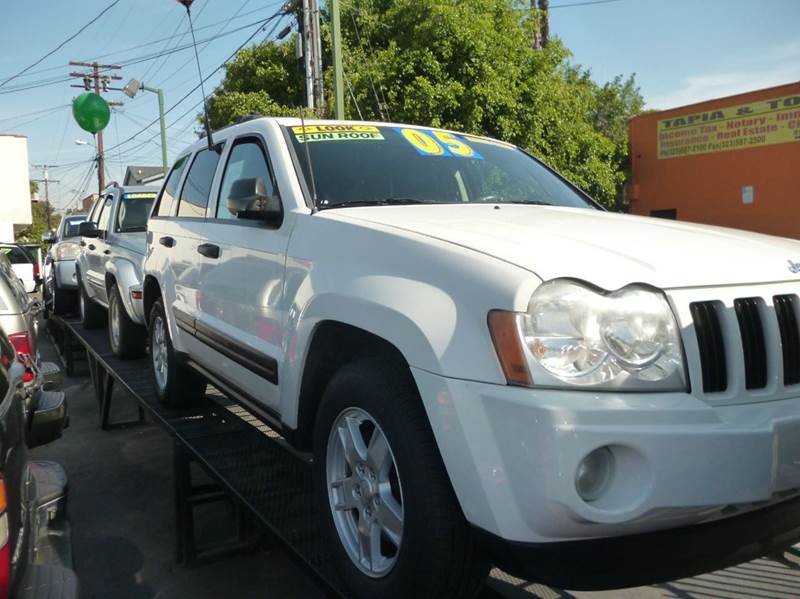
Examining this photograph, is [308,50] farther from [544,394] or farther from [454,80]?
[544,394]

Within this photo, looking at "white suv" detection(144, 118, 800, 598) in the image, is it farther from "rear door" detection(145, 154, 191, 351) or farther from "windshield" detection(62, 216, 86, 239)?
"windshield" detection(62, 216, 86, 239)

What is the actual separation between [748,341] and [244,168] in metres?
2.65

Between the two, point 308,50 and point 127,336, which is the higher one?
point 308,50

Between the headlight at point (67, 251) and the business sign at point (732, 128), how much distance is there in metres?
13.5

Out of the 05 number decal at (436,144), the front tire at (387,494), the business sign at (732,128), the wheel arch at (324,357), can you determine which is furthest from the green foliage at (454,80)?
the front tire at (387,494)

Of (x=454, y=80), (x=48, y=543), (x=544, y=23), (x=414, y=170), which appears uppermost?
(x=544, y=23)

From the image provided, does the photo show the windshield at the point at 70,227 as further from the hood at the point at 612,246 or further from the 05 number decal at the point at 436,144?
the hood at the point at 612,246

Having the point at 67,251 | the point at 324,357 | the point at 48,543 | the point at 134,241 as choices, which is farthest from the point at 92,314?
the point at 48,543

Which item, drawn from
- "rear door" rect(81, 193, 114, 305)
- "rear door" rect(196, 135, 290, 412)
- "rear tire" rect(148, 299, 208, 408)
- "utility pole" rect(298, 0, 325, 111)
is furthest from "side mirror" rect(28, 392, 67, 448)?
"utility pole" rect(298, 0, 325, 111)

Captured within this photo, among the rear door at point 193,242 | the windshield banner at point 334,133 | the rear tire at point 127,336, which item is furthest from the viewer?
the rear tire at point 127,336

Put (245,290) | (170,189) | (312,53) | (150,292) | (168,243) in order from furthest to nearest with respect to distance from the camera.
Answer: (312,53) → (150,292) → (170,189) → (168,243) → (245,290)

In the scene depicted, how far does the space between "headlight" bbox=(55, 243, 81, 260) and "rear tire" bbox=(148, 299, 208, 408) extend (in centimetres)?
709

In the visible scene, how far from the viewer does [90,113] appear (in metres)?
11.8

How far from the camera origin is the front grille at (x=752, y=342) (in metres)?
2.05
